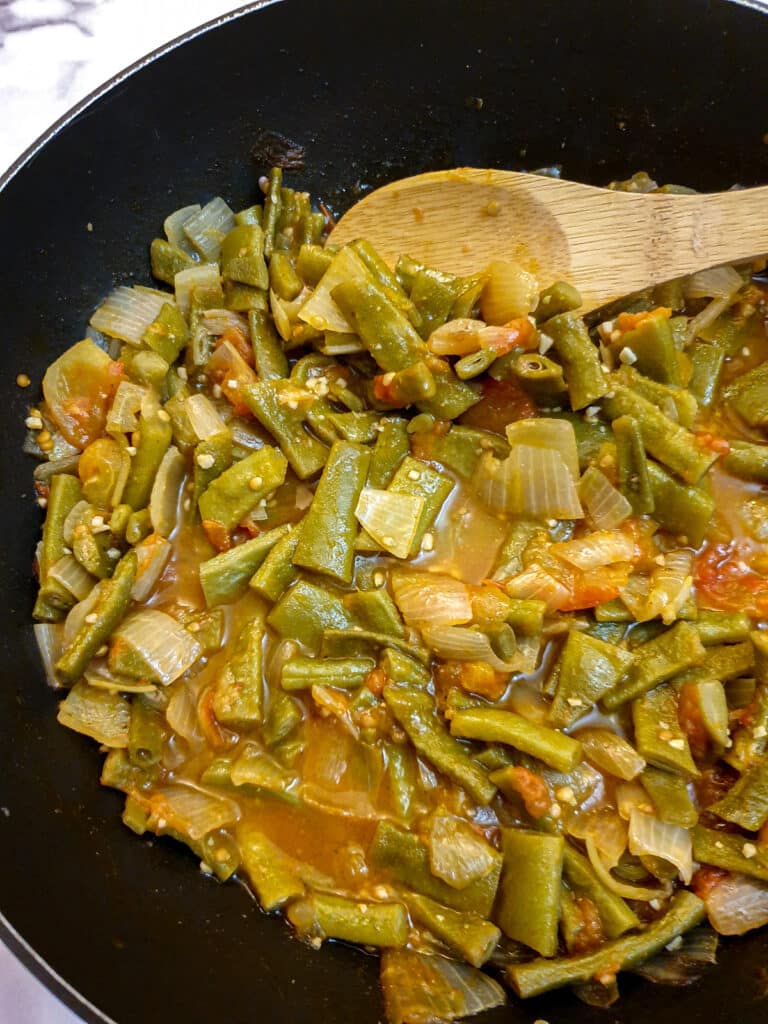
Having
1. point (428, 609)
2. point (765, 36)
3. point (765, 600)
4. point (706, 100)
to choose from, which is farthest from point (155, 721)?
point (765, 36)

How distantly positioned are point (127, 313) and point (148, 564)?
3.63 ft

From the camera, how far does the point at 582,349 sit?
304 centimetres

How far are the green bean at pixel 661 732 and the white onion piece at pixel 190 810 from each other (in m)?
1.48

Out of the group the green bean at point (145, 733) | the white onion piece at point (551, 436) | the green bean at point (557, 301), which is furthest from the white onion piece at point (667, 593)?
the green bean at point (145, 733)

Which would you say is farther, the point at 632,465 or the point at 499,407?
the point at 499,407

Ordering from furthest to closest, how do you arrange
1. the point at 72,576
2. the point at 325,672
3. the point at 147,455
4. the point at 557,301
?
the point at 557,301 < the point at 147,455 < the point at 72,576 < the point at 325,672

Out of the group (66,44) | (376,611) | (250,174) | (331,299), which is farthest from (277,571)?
(66,44)

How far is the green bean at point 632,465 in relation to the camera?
292cm

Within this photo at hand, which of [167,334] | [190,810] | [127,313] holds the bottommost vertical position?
[190,810]

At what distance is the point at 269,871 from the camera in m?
2.66

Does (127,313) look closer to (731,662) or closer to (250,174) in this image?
(250,174)

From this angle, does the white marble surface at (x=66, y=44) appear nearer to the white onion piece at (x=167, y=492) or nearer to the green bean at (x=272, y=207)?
the green bean at (x=272, y=207)

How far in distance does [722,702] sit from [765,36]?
2.57 m

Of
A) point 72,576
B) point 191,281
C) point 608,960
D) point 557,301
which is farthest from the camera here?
point 191,281
